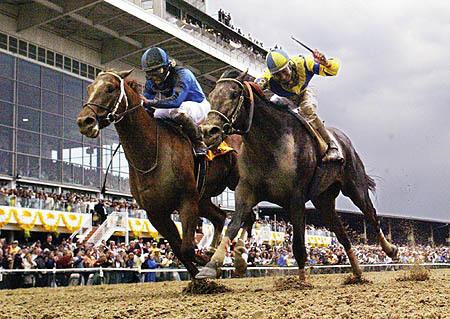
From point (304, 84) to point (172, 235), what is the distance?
2.67m

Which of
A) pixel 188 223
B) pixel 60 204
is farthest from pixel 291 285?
pixel 60 204

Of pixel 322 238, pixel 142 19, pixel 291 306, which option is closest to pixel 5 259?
pixel 291 306

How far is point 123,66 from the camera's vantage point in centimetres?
3675

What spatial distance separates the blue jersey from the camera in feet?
24.4

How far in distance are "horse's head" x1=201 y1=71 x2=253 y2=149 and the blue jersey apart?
830 mm

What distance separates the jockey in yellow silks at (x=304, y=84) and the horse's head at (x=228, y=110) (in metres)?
0.82

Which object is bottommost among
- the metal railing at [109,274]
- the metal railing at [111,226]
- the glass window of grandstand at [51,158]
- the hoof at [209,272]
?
the metal railing at [109,274]

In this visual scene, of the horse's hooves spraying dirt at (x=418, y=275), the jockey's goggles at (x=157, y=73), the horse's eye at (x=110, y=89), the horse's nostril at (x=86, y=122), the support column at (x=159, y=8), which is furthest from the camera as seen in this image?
the support column at (x=159, y=8)

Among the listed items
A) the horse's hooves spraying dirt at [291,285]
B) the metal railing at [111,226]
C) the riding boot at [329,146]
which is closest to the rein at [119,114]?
the horse's hooves spraying dirt at [291,285]

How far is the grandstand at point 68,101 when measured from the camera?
25500mm

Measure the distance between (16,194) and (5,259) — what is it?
9.50m

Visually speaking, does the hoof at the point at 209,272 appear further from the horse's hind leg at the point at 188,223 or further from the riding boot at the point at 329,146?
the riding boot at the point at 329,146

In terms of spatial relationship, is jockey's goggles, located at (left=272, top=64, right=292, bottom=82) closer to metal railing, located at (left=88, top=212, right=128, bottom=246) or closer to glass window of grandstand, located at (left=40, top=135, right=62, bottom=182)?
metal railing, located at (left=88, top=212, right=128, bottom=246)

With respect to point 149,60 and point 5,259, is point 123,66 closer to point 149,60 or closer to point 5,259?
point 5,259
